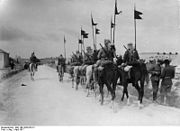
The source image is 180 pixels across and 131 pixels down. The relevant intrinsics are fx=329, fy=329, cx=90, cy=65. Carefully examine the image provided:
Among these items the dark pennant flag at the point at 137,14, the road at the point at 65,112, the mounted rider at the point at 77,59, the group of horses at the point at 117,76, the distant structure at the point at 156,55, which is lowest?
the road at the point at 65,112

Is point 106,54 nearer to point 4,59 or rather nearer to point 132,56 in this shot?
point 132,56

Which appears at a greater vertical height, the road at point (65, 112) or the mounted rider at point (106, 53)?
the mounted rider at point (106, 53)

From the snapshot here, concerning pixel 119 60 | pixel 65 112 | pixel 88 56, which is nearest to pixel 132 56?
pixel 119 60

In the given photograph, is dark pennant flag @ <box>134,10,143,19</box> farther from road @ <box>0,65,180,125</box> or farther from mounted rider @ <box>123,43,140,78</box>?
road @ <box>0,65,180,125</box>

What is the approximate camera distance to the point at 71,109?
5035 mm

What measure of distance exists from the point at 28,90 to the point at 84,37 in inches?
54.9

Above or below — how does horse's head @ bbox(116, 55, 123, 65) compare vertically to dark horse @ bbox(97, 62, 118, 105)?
above

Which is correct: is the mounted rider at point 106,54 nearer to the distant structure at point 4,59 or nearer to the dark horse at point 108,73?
the dark horse at point 108,73

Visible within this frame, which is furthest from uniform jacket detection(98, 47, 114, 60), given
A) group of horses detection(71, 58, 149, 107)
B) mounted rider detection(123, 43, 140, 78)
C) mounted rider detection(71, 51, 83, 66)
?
mounted rider detection(71, 51, 83, 66)

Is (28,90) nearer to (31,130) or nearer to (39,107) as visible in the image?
(39,107)

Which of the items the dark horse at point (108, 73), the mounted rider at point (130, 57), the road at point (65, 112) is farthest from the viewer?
the mounted rider at point (130, 57)

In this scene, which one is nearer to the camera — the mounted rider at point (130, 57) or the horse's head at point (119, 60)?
the mounted rider at point (130, 57)

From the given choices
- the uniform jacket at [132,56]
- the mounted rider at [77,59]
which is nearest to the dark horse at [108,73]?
the uniform jacket at [132,56]

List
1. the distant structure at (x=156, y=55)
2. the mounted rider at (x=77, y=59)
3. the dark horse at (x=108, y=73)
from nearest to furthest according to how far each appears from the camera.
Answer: the dark horse at (x=108, y=73), the distant structure at (x=156, y=55), the mounted rider at (x=77, y=59)
